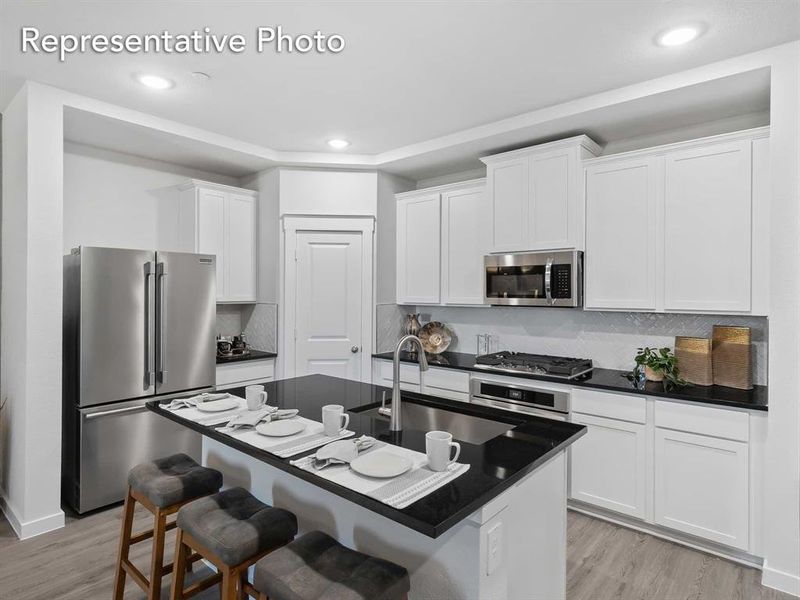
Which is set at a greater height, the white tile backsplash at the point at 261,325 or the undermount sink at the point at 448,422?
the white tile backsplash at the point at 261,325

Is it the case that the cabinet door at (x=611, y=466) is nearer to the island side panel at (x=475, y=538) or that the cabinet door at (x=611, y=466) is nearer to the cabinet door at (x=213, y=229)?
the island side panel at (x=475, y=538)

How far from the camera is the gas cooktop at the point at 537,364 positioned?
317 centimetres

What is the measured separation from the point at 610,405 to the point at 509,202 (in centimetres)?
163

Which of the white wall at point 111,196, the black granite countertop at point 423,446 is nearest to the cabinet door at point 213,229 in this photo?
the white wall at point 111,196

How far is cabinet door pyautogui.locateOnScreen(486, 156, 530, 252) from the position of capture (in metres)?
3.46

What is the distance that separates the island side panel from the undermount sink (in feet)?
1.06

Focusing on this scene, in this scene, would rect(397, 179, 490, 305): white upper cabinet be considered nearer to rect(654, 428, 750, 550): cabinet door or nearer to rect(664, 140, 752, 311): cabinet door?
rect(664, 140, 752, 311): cabinet door

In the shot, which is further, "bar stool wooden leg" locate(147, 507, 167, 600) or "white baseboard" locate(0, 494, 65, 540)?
"white baseboard" locate(0, 494, 65, 540)

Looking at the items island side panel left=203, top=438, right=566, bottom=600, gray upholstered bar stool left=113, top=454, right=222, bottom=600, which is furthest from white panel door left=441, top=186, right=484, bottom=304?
gray upholstered bar stool left=113, top=454, right=222, bottom=600

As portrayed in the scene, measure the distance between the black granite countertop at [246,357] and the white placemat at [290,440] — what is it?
7.55ft

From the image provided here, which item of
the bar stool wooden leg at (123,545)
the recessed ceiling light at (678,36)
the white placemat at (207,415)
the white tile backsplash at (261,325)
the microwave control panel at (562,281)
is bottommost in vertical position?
the bar stool wooden leg at (123,545)

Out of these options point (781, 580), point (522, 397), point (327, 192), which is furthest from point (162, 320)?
point (781, 580)

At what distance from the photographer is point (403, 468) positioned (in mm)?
1418

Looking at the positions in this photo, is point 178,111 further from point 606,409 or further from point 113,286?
point 606,409
